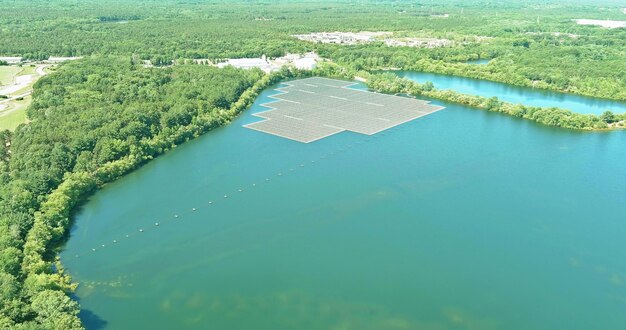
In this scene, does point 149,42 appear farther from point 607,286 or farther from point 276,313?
point 607,286

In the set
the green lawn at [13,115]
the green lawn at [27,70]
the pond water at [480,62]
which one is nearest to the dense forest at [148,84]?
the pond water at [480,62]

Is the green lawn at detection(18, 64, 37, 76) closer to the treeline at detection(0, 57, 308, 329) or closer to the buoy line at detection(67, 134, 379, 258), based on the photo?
the treeline at detection(0, 57, 308, 329)

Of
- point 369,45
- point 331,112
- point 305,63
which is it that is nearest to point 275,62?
point 305,63

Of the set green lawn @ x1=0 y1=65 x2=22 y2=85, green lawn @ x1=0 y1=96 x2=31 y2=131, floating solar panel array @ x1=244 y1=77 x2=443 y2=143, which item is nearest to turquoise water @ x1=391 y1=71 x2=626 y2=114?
floating solar panel array @ x1=244 y1=77 x2=443 y2=143

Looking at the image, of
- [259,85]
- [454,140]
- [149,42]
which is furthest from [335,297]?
[149,42]

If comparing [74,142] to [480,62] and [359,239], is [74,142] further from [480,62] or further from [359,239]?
[480,62]
